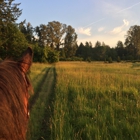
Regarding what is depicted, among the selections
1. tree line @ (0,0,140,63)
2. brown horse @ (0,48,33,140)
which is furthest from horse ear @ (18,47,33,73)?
tree line @ (0,0,140,63)

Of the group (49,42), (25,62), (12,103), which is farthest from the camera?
(49,42)

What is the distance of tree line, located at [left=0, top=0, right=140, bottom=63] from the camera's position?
17.3 meters

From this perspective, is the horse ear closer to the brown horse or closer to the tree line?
the brown horse

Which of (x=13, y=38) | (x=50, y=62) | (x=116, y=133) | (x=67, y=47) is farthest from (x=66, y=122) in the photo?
(x=67, y=47)

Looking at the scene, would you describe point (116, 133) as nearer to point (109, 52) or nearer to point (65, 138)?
point (65, 138)

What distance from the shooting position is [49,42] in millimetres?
57625

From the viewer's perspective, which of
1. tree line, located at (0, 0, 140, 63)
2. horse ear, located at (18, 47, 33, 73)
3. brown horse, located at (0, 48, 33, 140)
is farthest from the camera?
tree line, located at (0, 0, 140, 63)

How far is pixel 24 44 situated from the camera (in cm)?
1881

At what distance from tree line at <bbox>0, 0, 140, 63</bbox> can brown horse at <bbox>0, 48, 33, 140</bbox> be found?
1505 centimetres

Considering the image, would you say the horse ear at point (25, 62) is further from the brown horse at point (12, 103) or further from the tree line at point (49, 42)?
the tree line at point (49, 42)

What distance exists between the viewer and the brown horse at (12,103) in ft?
2.66

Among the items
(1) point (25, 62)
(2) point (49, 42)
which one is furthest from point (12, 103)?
(2) point (49, 42)

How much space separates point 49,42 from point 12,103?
57.6 metres

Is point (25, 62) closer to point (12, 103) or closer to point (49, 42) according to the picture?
point (12, 103)
